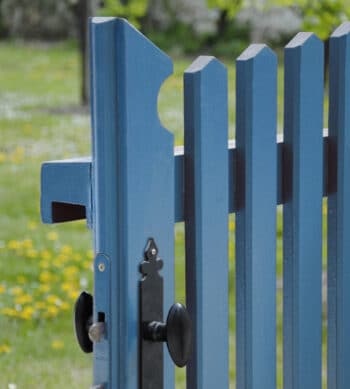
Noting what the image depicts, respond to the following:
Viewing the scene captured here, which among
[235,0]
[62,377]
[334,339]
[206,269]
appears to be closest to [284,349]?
[334,339]

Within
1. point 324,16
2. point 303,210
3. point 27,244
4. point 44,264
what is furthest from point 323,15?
point 303,210

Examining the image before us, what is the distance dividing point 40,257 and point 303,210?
4136 mm

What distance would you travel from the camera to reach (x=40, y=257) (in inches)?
237

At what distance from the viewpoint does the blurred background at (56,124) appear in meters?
4.42

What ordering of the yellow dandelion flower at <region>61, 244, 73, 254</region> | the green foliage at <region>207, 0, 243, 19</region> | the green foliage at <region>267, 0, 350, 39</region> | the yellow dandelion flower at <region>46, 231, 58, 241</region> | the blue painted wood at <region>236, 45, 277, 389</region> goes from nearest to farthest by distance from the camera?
the blue painted wood at <region>236, 45, 277, 389</region> → the green foliage at <region>267, 0, 350, 39</region> → the green foliage at <region>207, 0, 243, 19</region> → the yellow dandelion flower at <region>61, 244, 73, 254</region> → the yellow dandelion flower at <region>46, 231, 58, 241</region>

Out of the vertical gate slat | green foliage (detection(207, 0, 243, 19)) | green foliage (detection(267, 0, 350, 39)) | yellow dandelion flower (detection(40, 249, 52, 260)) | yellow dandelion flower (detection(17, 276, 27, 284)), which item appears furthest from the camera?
yellow dandelion flower (detection(40, 249, 52, 260))

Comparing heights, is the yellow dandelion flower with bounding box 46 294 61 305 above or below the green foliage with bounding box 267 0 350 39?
below

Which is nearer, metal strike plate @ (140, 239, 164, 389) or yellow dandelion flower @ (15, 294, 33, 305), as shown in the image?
metal strike plate @ (140, 239, 164, 389)

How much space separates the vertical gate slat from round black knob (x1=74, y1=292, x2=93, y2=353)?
526 millimetres

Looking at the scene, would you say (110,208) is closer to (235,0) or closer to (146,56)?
(146,56)

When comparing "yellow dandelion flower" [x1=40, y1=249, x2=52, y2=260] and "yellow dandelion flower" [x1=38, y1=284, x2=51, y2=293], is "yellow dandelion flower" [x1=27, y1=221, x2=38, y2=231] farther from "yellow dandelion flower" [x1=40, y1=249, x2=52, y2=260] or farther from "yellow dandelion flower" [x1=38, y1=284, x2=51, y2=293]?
"yellow dandelion flower" [x1=38, y1=284, x2=51, y2=293]

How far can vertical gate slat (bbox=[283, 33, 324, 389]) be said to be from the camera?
6.54 feet

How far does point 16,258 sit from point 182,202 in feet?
14.1

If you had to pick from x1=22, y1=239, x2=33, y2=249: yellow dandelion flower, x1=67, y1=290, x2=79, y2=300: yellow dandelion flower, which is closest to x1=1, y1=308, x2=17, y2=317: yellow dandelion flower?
x1=67, y1=290, x2=79, y2=300: yellow dandelion flower
